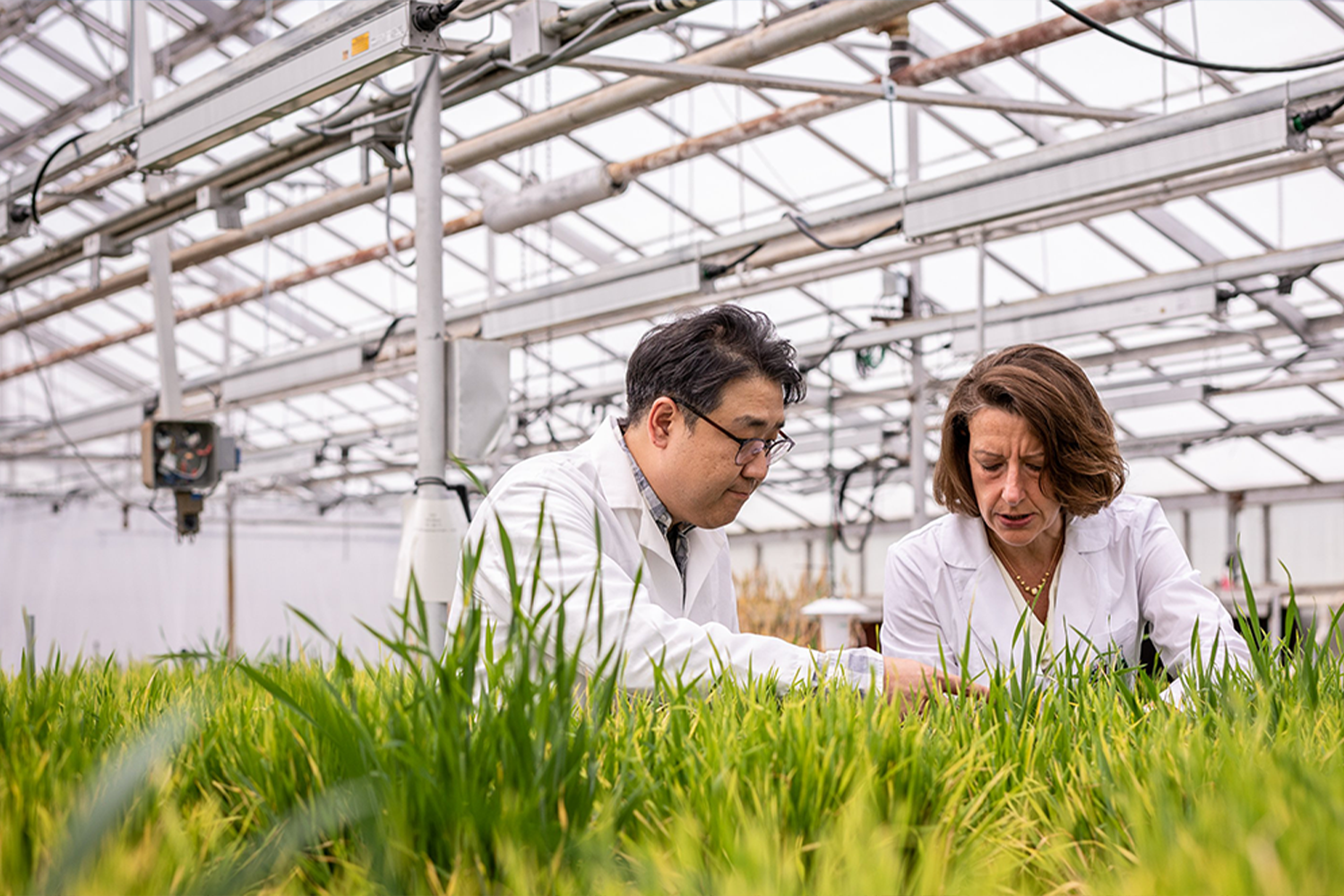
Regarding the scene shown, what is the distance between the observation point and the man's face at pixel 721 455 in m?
1.65

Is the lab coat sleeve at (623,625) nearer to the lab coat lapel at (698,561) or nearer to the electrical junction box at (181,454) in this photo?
the lab coat lapel at (698,561)

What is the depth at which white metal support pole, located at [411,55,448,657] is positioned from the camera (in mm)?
2678

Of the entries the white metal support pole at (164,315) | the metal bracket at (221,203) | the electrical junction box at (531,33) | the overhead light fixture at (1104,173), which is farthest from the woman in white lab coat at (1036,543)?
the white metal support pole at (164,315)

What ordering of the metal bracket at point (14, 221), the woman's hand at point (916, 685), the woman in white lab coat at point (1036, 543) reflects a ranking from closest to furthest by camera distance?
the woman's hand at point (916, 685), the woman in white lab coat at point (1036, 543), the metal bracket at point (14, 221)

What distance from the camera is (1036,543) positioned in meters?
1.93

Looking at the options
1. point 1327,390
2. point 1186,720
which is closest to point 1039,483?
point 1186,720

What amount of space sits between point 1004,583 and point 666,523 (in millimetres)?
519

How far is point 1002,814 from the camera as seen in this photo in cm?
82

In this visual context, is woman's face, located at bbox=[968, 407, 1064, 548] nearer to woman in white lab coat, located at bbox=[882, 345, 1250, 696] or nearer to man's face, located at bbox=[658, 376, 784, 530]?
woman in white lab coat, located at bbox=[882, 345, 1250, 696]

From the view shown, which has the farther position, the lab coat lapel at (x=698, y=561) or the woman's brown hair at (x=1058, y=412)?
the lab coat lapel at (x=698, y=561)

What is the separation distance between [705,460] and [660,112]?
21.8ft

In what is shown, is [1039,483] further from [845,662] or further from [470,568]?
[470,568]

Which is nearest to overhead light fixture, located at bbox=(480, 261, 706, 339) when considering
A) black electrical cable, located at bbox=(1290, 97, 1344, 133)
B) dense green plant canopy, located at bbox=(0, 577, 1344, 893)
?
black electrical cable, located at bbox=(1290, 97, 1344, 133)

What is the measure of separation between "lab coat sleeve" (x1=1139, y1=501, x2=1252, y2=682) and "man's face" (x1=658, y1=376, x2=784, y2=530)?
1.94 feet
